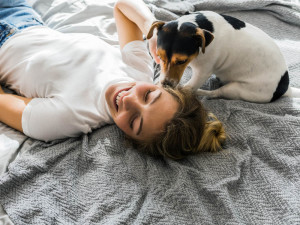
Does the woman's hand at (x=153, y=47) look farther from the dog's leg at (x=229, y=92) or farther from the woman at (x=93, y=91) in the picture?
the dog's leg at (x=229, y=92)

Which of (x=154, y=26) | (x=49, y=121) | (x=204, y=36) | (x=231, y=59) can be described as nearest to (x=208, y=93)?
(x=231, y=59)

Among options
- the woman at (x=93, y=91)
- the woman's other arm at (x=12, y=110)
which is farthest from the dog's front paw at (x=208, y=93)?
the woman's other arm at (x=12, y=110)

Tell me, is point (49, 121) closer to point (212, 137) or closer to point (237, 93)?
point (212, 137)

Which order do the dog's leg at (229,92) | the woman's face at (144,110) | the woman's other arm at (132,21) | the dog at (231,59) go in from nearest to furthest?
A: the woman's face at (144,110) < the dog at (231,59) < the dog's leg at (229,92) < the woman's other arm at (132,21)

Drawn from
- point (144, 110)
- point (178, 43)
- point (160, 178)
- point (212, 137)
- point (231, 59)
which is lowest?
point (160, 178)

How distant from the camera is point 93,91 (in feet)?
4.64

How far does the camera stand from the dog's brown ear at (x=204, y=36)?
1.35 meters

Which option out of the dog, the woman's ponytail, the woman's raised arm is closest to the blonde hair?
the woman's ponytail

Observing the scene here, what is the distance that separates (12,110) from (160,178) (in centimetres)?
78

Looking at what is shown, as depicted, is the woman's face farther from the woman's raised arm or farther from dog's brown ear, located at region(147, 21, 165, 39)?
the woman's raised arm

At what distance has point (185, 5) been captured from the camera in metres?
2.09

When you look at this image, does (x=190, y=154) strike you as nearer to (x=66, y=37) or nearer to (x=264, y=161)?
(x=264, y=161)

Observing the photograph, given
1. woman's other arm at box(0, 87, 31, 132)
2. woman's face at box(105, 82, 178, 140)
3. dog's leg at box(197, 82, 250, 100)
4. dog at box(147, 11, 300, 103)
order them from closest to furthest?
woman's face at box(105, 82, 178, 140), woman's other arm at box(0, 87, 31, 132), dog at box(147, 11, 300, 103), dog's leg at box(197, 82, 250, 100)

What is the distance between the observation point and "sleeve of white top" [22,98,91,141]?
1287 millimetres
